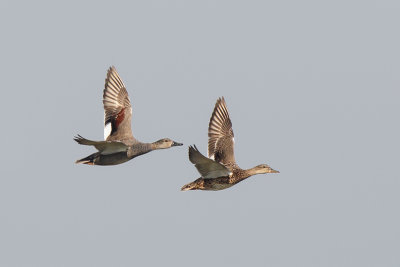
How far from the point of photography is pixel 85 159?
97.0 ft

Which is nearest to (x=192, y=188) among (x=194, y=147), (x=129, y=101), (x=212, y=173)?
(x=212, y=173)

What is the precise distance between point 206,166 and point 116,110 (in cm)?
665

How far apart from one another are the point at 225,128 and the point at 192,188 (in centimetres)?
378

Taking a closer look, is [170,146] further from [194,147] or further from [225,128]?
[194,147]

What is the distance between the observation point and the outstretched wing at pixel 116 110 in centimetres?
3069

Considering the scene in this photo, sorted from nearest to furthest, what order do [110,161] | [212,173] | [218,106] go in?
1. [212,173]
2. [110,161]
3. [218,106]

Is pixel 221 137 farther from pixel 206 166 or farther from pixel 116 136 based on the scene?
pixel 206 166

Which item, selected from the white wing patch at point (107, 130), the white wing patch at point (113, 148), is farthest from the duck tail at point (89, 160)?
the white wing patch at point (107, 130)

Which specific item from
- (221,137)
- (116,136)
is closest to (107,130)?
A: (116,136)

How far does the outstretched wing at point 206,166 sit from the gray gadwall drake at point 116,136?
343cm

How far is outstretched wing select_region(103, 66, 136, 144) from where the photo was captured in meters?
30.7

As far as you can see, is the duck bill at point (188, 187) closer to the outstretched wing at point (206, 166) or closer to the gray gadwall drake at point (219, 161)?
the gray gadwall drake at point (219, 161)

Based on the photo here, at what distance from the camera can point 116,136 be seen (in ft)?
100

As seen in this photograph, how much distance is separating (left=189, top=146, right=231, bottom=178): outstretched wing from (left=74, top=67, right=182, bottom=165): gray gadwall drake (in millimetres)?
3433
